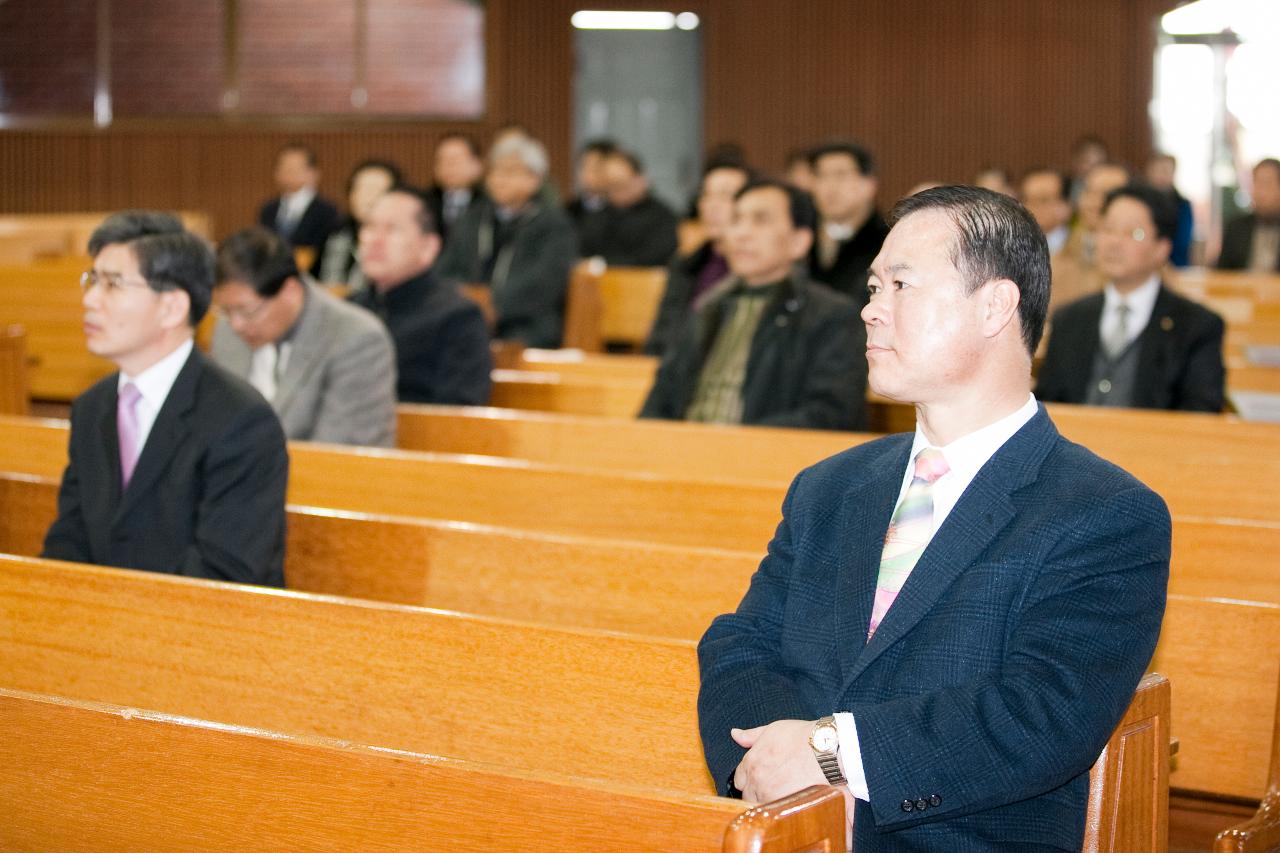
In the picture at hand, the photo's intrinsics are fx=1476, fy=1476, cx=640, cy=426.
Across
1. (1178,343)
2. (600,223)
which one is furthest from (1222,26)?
(1178,343)

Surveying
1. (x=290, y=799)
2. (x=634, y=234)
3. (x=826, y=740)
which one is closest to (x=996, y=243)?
(x=826, y=740)

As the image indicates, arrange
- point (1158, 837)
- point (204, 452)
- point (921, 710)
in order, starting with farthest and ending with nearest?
point (204, 452), point (1158, 837), point (921, 710)

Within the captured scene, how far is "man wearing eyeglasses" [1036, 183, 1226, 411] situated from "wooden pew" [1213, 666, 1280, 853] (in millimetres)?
2205

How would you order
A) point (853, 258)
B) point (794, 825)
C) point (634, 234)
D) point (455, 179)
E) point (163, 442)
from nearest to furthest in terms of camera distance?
1. point (794, 825)
2. point (163, 442)
3. point (853, 258)
4. point (455, 179)
5. point (634, 234)

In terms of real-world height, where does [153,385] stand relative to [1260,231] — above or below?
below

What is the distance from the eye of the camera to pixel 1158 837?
1.87m

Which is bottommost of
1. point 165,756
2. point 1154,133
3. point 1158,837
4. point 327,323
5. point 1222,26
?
point 1158,837

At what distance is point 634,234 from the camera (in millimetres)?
8195

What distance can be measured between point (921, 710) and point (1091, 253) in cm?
482

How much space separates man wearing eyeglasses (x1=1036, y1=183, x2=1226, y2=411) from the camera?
4.11m

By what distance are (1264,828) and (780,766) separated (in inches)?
29.2

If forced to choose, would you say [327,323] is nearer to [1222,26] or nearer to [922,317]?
[922,317]

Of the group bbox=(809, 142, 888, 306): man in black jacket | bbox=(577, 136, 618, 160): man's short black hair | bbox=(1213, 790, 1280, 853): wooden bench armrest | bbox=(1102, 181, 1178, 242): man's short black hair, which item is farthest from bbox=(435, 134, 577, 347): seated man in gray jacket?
bbox=(1213, 790, 1280, 853): wooden bench armrest

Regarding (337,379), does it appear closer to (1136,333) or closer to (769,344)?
(769,344)
